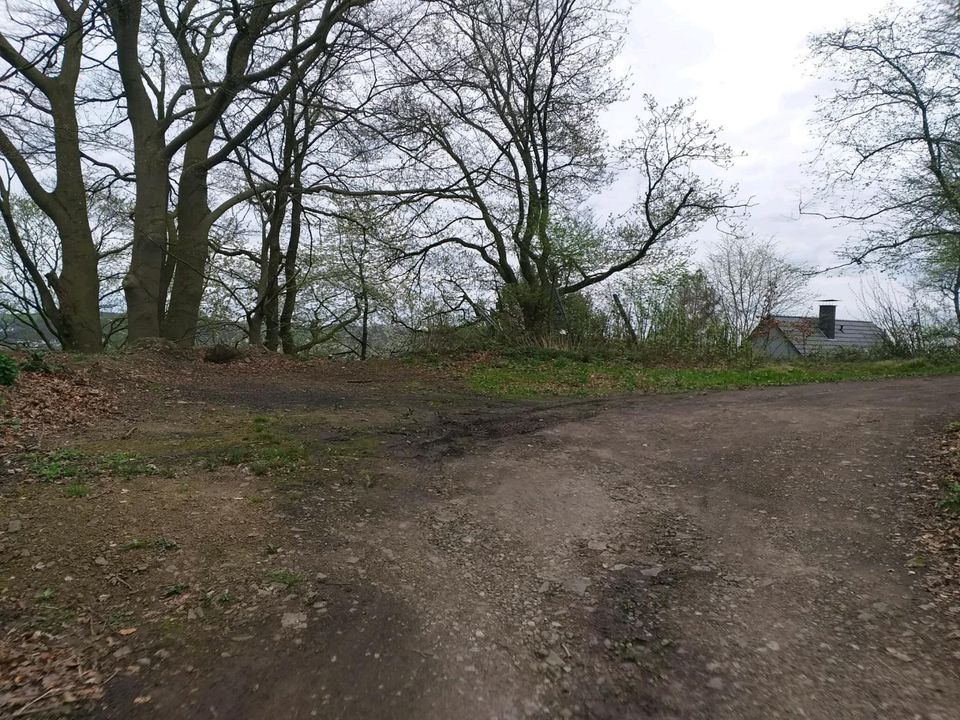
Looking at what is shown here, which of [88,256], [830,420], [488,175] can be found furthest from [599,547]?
[488,175]

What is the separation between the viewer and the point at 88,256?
1208 centimetres

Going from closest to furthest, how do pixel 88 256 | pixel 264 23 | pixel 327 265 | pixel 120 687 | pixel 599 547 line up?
pixel 120 687, pixel 599 547, pixel 264 23, pixel 88 256, pixel 327 265

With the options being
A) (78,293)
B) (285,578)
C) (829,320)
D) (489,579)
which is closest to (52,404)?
(285,578)

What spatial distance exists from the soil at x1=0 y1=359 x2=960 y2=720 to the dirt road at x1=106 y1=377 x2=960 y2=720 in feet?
0.05

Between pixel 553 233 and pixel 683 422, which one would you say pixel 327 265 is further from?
pixel 683 422

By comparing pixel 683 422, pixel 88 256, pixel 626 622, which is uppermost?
pixel 88 256

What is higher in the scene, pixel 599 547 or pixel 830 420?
pixel 830 420

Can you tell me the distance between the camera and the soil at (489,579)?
2590mm

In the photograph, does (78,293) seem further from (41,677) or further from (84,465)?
(41,677)

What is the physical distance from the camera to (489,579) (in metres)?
3.61

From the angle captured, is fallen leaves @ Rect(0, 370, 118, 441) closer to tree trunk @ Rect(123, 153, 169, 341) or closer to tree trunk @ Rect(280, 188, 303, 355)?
tree trunk @ Rect(123, 153, 169, 341)

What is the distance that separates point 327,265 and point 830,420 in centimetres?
1263

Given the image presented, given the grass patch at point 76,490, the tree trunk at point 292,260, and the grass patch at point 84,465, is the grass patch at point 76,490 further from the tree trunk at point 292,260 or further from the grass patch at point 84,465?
the tree trunk at point 292,260

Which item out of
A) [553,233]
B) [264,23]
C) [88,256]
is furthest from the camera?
[553,233]
